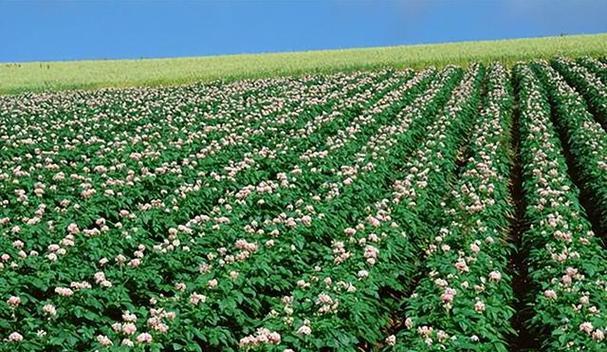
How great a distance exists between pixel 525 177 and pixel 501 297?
21.5ft

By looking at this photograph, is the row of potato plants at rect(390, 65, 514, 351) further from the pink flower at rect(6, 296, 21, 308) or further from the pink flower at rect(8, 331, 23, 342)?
the pink flower at rect(6, 296, 21, 308)

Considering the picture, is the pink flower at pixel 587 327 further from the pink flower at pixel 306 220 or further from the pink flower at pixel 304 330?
the pink flower at pixel 306 220

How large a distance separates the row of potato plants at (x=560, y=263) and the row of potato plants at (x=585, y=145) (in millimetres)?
399

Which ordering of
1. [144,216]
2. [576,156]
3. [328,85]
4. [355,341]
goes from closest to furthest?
[355,341] < [144,216] < [576,156] < [328,85]

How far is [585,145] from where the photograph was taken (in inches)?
611

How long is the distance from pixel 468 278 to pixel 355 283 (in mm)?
1217

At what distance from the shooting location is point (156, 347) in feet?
20.6

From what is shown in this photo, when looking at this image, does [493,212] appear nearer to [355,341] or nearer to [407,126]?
[355,341]

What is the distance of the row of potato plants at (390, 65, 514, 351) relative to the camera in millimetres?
6691

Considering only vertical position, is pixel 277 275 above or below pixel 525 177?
below

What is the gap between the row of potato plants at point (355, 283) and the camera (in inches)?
266

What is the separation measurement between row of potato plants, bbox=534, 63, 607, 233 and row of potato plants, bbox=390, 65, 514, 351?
142 cm

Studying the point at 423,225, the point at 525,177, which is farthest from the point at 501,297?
the point at 525,177

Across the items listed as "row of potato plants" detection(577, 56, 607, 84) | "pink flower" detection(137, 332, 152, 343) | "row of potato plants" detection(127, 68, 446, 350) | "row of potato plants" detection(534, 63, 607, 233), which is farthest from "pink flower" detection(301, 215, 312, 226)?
"row of potato plants" detection(577, 56, 607, 84)
